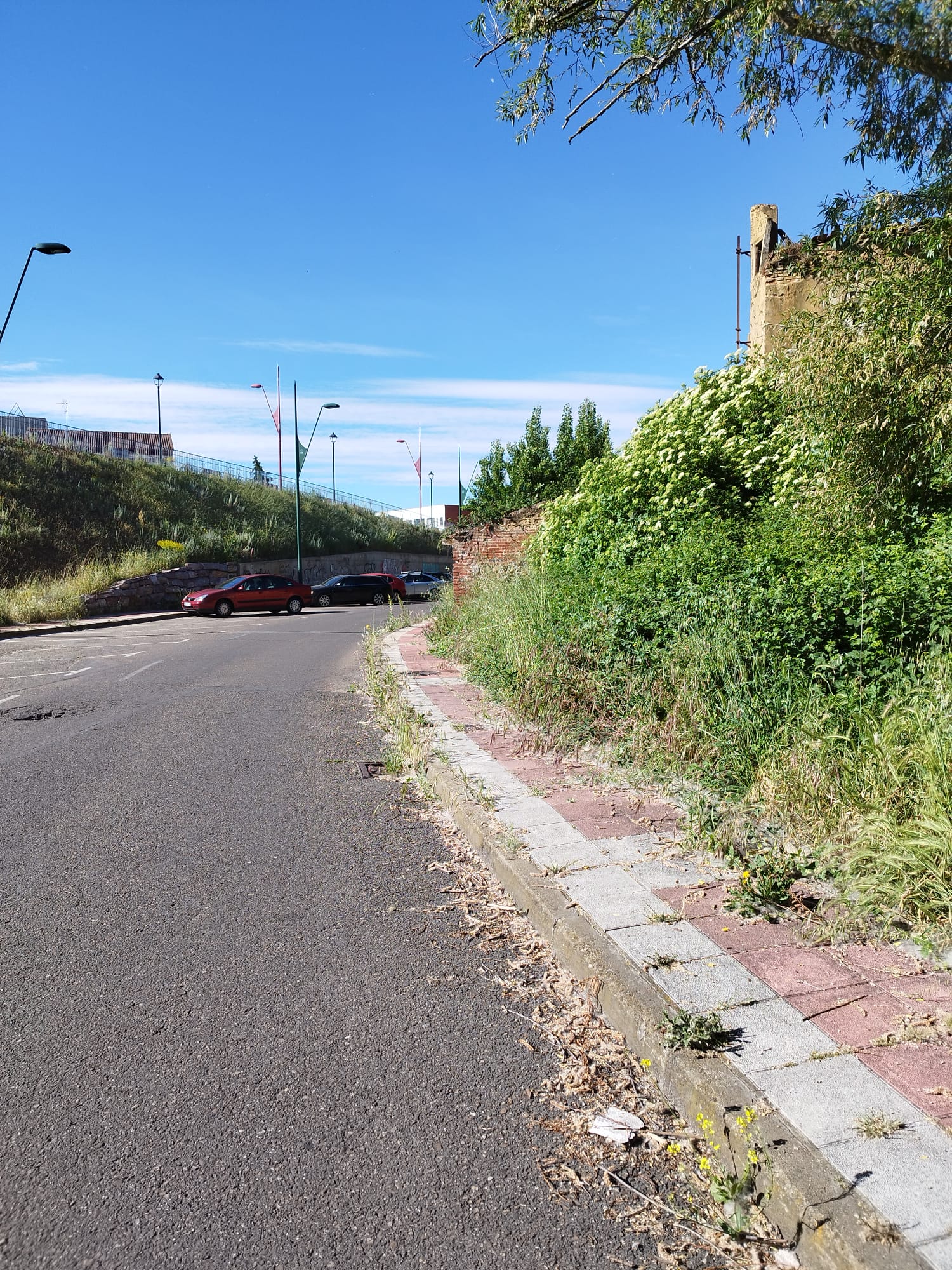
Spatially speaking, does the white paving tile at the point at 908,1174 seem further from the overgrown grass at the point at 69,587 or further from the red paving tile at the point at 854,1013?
the overgrown grass at the point at 69,587

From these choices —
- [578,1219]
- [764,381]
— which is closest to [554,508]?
[764,381]

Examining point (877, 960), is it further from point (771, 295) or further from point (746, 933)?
point (771, 295)

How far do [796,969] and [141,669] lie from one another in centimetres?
1286

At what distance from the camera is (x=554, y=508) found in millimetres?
13797

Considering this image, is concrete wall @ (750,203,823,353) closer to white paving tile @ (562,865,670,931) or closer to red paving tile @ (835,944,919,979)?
white paving tile @ (562,865,670,931)

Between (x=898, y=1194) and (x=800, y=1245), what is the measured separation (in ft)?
0.85

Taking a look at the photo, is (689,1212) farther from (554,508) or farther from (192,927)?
(554,508)

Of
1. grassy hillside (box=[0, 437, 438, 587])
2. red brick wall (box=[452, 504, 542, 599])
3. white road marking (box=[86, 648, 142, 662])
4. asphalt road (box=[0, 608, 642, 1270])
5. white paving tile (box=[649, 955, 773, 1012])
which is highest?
grassy hillside (box=[0, 437, 438, 587])

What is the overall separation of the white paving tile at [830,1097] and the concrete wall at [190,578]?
29.1 meters

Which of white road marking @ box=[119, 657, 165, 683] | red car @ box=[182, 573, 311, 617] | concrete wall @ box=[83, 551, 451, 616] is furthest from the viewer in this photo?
red car @ box=[182, 573, 311, 617]

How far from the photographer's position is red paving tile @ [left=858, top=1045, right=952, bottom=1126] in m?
2.47

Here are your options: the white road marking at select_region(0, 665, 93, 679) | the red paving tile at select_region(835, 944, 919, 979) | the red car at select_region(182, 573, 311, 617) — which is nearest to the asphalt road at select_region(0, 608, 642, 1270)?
the red paving tile at select_region(835, 944, 919, 979)

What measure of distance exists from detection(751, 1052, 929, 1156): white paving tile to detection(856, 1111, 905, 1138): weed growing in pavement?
1cm

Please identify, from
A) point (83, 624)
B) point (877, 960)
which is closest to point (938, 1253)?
point (877, 960)
